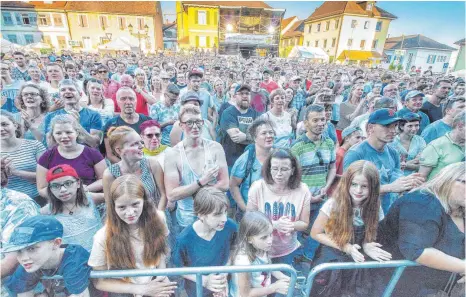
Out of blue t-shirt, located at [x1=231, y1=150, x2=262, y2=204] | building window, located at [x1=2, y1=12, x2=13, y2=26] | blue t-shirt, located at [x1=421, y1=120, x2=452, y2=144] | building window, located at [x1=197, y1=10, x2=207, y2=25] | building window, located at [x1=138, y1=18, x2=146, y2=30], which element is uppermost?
building window, located at [x1=197, y1=10, x2=207, y2=25]

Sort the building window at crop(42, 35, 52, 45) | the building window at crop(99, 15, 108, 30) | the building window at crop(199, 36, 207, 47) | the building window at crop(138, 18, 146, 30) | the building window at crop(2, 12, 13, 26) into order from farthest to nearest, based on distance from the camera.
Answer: the building window at crop(199, 36, 207, 47), the building window at crop(138, 18, 146, 30), the building window at crop(42, 35, 52, 45), the building window at crop(99, 15, 108, 30), the building window at crop(2, 12, 13, 26)

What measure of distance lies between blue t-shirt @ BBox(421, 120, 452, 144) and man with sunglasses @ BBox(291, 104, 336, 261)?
76.0 inches

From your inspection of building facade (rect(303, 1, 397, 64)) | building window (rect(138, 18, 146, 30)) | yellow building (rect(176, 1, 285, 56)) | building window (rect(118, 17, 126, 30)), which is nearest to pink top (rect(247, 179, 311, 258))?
yellow building (rect(176, 1, 285, 56))

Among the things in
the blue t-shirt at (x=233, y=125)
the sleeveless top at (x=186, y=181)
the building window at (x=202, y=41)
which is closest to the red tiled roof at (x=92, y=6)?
the building window at (x=202, y=41)

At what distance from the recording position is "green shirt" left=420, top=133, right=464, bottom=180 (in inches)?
106

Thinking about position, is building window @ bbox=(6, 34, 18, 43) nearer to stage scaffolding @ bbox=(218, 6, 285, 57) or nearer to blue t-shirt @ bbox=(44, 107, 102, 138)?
stage scaffolding @ bbox=(218, 6, 285, 57)

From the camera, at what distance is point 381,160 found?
270 centimetres

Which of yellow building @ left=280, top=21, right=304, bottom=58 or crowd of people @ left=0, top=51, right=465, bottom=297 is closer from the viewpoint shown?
crowd of people @ left=0, top=51, right=465, bottom=297

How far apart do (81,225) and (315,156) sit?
263 cm

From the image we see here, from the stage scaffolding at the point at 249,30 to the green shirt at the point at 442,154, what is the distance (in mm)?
41629

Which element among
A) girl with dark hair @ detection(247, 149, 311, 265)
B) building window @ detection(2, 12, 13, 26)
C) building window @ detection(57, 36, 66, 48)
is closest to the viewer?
girl with dark hair @ detection(247, 149, 311, 265)

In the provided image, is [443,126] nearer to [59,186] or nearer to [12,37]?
[59,186]

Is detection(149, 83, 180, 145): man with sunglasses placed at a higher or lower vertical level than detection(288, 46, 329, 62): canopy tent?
lower

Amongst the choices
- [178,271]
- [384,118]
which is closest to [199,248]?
[178,271]
